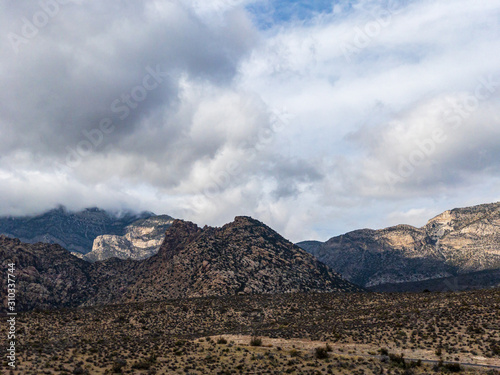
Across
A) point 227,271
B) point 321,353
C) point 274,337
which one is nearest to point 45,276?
point 227,271

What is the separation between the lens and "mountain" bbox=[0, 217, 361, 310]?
410 feet

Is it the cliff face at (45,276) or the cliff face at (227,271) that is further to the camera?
the cliff face at (227,271)

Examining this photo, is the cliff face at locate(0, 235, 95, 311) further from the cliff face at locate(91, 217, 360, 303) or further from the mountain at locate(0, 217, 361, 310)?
the cliff face at locate(91, 217, 360, 303)

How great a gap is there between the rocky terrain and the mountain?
32.8 meters

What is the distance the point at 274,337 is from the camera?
66.4 m

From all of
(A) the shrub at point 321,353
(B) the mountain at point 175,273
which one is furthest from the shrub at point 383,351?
(B) the mountain at point 175,273

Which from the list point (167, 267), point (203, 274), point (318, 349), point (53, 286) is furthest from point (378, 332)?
point (53, 286)

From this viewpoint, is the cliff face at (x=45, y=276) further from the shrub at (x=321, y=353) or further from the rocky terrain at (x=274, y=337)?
the shrub at (x=321, y=353)

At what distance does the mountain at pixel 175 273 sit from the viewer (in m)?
A: 125

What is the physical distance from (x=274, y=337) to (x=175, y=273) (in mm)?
78399

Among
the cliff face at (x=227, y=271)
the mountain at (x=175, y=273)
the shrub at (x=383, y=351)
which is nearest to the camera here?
the shrub at (x=383, y=351)

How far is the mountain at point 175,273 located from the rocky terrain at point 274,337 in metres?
32.8

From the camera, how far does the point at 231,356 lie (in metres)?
55.5

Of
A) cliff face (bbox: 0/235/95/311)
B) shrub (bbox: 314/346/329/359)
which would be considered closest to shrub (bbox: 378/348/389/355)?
shrub (bbox: 314/346/329/359)
